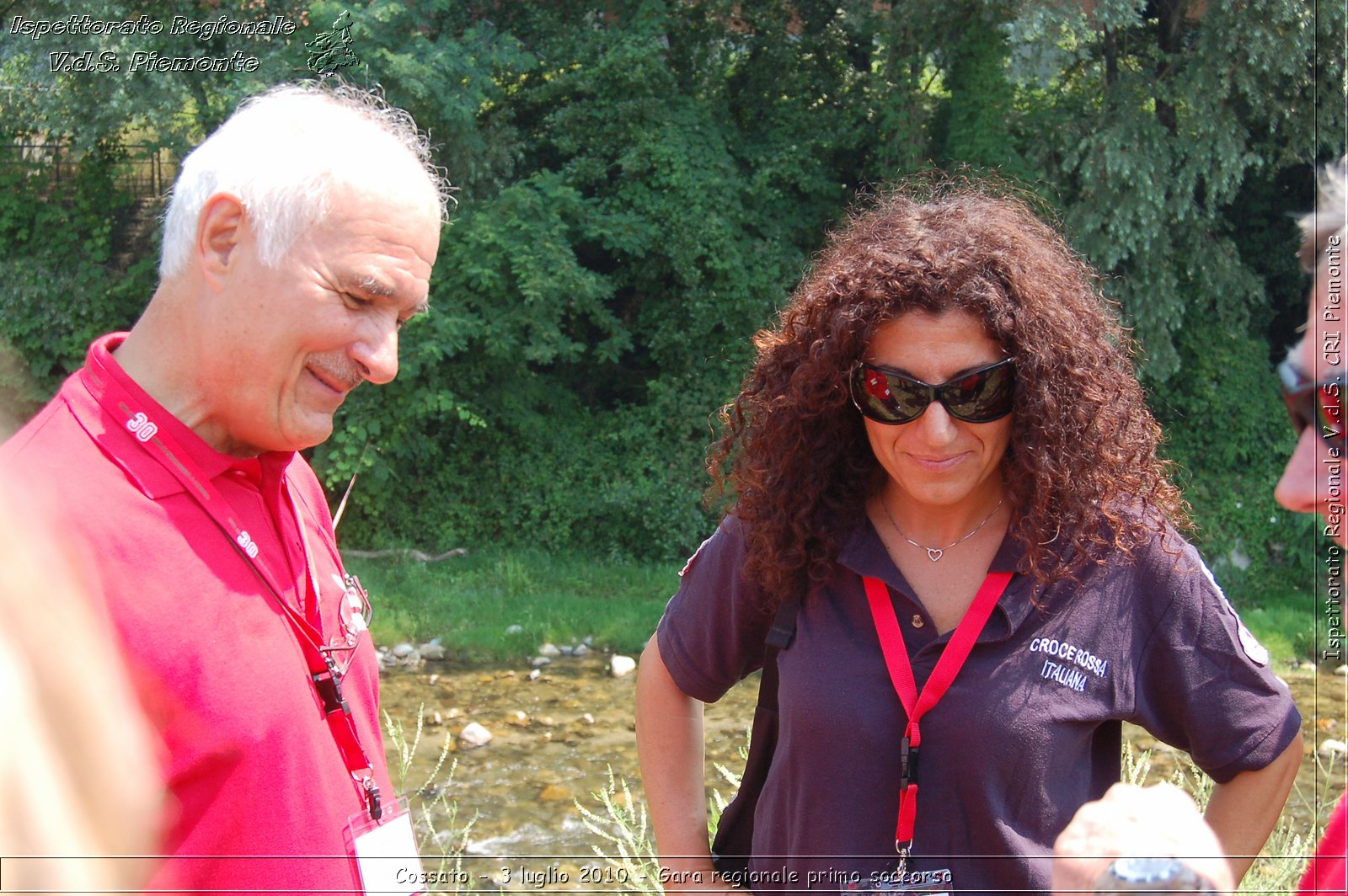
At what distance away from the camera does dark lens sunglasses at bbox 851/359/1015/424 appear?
199 cm

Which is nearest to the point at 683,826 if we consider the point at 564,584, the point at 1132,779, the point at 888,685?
the point at 888,685

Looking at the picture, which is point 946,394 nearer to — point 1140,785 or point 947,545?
point 947,545

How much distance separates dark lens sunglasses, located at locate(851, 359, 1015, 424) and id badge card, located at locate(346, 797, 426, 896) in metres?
1.11

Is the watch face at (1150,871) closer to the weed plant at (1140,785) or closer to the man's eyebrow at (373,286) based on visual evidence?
the man's eyebrow at (373,286)

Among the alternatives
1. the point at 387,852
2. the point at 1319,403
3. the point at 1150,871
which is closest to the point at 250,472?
the point at 387,852

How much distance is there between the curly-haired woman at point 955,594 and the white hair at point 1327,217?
0.57m

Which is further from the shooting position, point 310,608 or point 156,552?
point 310,608

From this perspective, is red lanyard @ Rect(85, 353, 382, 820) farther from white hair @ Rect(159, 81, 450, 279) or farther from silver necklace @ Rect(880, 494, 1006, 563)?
silver necklace @ Rect(880, 494, 1006, 563)

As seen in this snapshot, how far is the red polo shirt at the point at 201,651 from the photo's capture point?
1585 mm

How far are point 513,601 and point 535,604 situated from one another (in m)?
0.26

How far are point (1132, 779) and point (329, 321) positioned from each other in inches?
95.1

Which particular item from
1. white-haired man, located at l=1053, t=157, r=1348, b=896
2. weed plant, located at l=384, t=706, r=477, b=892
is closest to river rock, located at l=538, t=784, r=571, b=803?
weed plant, located at l=384, t=706, r=477, b=892

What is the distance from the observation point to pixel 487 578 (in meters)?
10.9

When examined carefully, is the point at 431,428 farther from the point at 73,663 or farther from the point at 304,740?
the point at 73,663
